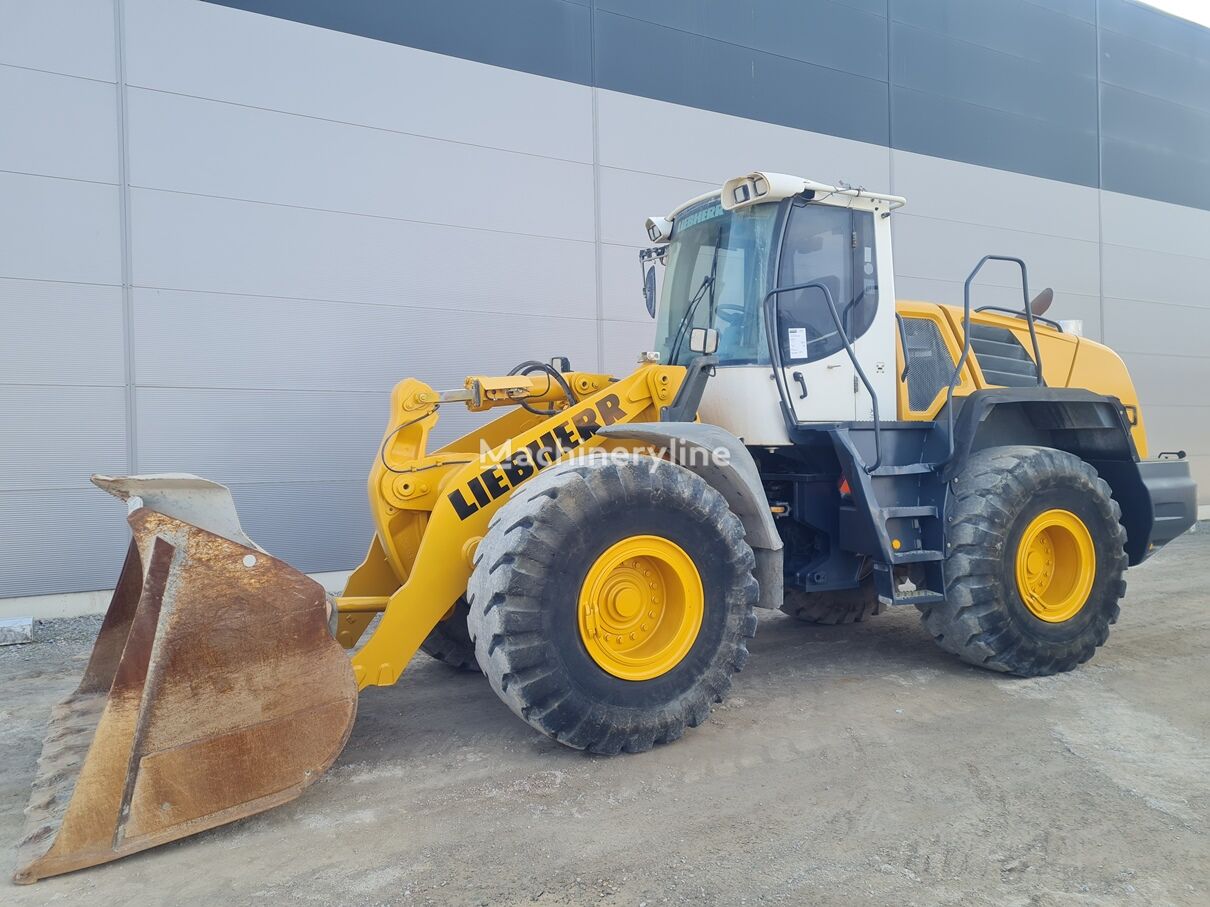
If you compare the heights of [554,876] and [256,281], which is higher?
[256,281]

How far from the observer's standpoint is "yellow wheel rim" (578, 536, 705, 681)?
3.74 meters

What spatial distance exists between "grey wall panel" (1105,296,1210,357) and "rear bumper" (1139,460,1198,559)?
8.06m

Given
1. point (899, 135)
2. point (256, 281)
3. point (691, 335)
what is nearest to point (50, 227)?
point (256, 281)

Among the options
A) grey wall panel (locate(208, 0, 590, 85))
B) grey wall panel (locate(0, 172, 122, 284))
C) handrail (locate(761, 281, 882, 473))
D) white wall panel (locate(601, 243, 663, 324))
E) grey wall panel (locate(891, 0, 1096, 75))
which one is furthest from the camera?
grey wall panel (locate(891, 0, 1096, 75))

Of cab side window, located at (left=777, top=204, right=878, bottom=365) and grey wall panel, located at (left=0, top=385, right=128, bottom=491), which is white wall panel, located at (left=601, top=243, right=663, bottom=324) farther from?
grey wall panel, located at (left=0, top=385, right=128, bottom=491)

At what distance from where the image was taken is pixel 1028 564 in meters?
5.18

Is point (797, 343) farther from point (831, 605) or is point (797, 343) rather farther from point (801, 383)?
point (831, 605)

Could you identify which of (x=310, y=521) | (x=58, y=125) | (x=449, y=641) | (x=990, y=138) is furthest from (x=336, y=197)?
(x=990, y=138)

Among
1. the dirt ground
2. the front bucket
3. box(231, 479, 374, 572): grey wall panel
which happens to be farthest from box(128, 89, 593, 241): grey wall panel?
the front bucket

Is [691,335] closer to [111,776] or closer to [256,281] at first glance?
[111,776]

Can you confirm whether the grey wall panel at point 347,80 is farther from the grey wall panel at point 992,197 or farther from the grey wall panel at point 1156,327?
the grey wall panel at point 1156,327

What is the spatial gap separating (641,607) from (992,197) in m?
10.2

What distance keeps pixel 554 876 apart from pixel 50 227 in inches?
244

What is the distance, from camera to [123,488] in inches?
144
